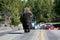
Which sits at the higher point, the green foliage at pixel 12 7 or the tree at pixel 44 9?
the green foliage at pixel 12 7

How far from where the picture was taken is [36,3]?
112750mm

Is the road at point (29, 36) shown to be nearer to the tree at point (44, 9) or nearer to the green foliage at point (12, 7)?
the green foliage at point (12, 7)

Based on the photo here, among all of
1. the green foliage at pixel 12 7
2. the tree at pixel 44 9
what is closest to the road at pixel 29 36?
the green foliage at pixel 12 7

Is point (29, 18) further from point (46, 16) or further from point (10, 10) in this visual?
point (46, 16)

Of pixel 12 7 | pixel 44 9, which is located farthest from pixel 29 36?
pixel 44 9

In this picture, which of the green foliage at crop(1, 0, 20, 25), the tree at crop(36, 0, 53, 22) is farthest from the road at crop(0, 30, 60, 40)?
the tree at crop(36, 0, 53, 22)

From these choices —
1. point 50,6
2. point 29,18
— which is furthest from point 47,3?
point 29,18

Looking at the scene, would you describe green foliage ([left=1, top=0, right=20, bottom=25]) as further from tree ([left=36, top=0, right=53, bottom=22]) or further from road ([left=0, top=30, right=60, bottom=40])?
tree ([left=36, top=0, right=53, bottom=22])

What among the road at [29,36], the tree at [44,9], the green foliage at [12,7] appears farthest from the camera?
the tree at [44,9]

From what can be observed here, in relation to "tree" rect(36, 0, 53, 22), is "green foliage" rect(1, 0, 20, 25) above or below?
above

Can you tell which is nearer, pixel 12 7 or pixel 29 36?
pixel 29 36

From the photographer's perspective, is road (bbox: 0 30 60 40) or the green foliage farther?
the green foliage

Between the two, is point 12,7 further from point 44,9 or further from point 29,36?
point 44,9

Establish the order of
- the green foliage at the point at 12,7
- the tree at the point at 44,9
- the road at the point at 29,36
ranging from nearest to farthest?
the road at the point at 29,36, the green foliage at the point at 12,7, the tree at the point at 44,9
